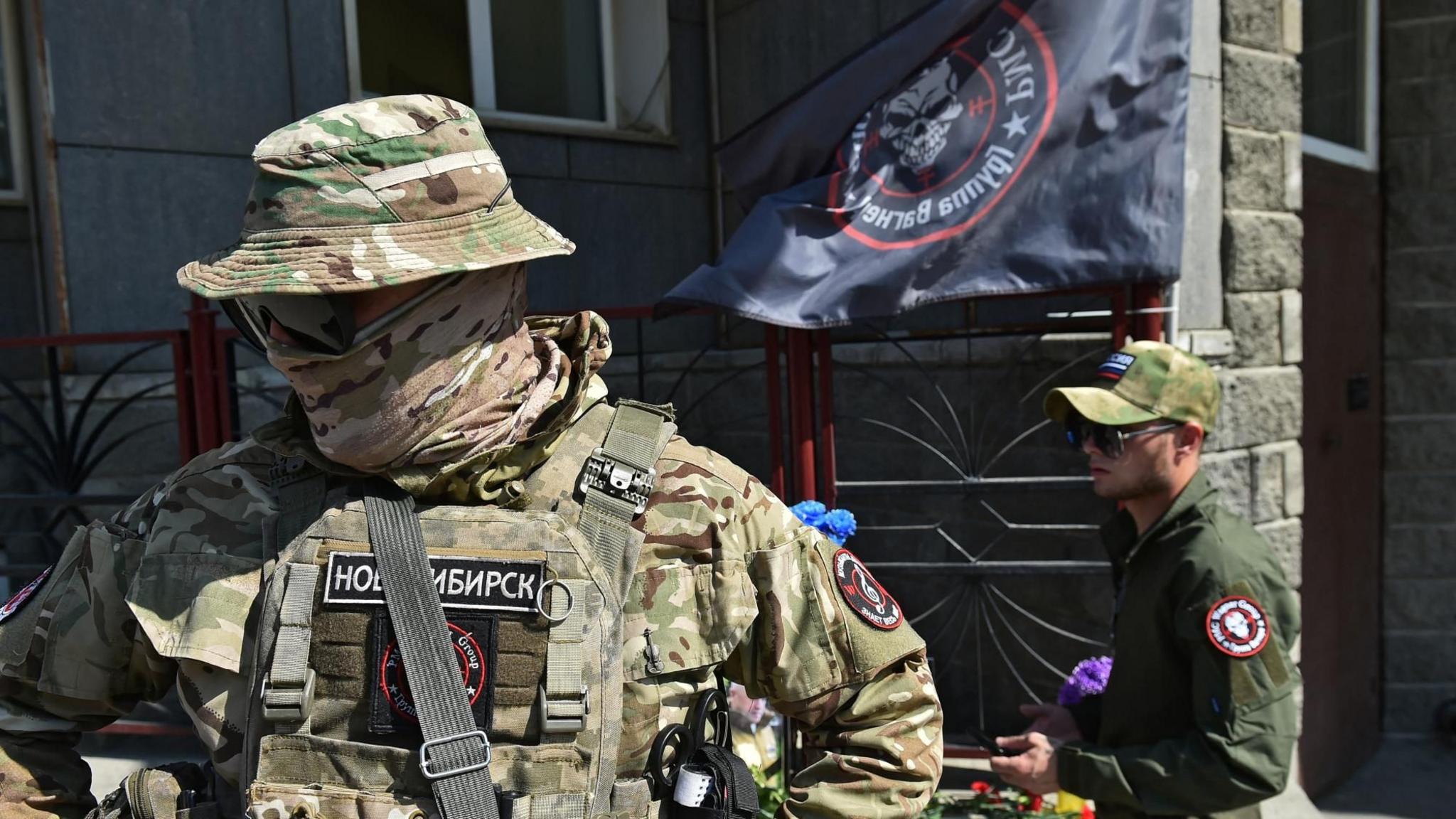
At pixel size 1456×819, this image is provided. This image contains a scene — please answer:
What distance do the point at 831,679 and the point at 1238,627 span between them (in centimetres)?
105

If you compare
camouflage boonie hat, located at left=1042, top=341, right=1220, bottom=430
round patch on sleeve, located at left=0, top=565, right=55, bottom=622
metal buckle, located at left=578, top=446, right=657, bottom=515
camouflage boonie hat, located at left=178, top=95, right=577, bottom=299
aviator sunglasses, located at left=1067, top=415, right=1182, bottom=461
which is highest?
camouflage boonie hat, located at left=178, top=95, right=577, bottom=299

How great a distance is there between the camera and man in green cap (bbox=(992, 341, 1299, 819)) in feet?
7.06

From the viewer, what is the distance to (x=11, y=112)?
5.21 m

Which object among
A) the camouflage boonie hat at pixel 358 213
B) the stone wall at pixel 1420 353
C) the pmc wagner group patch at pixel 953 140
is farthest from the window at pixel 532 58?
the camouflage boonie hat at pixel 358 213

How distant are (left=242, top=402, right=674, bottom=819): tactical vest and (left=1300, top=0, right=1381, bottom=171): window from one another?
4.41 metres

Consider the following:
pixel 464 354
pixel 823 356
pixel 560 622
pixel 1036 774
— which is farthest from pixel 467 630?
pixel 823 356

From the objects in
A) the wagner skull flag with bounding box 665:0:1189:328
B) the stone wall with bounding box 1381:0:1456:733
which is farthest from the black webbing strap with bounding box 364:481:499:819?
the stone wall with bounding box 1381:0:1456:733

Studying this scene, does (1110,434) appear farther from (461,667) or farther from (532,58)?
(532,58)

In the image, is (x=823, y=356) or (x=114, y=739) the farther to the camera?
(x=114, y=739)

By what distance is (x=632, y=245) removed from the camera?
5941mm

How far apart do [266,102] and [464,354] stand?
4.12 m

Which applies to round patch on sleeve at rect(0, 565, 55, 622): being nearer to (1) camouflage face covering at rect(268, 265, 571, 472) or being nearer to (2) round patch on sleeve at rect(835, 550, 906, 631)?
(1) camouflage face covering at rect(268, 265, 571, 472)

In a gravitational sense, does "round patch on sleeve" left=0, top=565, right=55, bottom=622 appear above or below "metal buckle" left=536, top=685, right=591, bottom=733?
above

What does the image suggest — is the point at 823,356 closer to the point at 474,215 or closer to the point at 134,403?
the point at 474,215
